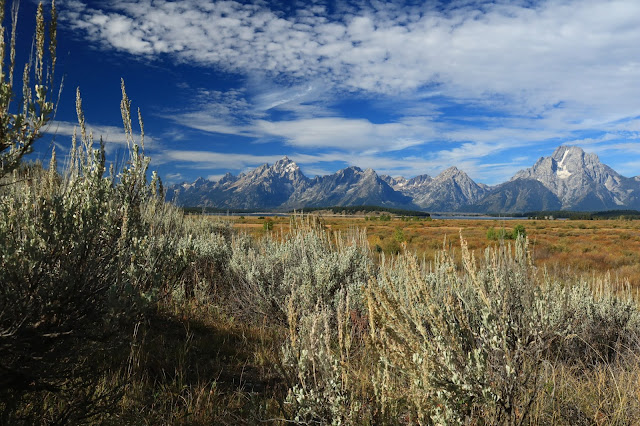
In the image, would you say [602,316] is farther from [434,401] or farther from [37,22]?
[37,22]

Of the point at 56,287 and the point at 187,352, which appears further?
the point at 187,352

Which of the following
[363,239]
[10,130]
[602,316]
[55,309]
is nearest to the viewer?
[10,130]

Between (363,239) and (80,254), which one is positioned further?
(363,239)

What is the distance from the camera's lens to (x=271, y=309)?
589cm

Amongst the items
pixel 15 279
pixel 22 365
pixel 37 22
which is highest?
pixel 37 22

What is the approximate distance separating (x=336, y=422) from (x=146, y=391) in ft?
6.17

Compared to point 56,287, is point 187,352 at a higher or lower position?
lower

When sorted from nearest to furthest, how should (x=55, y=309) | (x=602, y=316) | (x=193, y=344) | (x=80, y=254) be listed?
(x=55, y=309)
(x=80, y=254)
(x=193, y=344)
(x=602, y=316)

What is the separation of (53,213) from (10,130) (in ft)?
3.50

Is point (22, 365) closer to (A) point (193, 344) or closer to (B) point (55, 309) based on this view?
(B) point (55, 309)

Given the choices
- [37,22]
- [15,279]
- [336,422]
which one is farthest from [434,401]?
[37,22]

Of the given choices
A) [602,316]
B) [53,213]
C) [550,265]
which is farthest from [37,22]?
[550,265]

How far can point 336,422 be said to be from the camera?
2070 millimetres

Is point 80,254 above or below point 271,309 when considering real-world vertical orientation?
above
